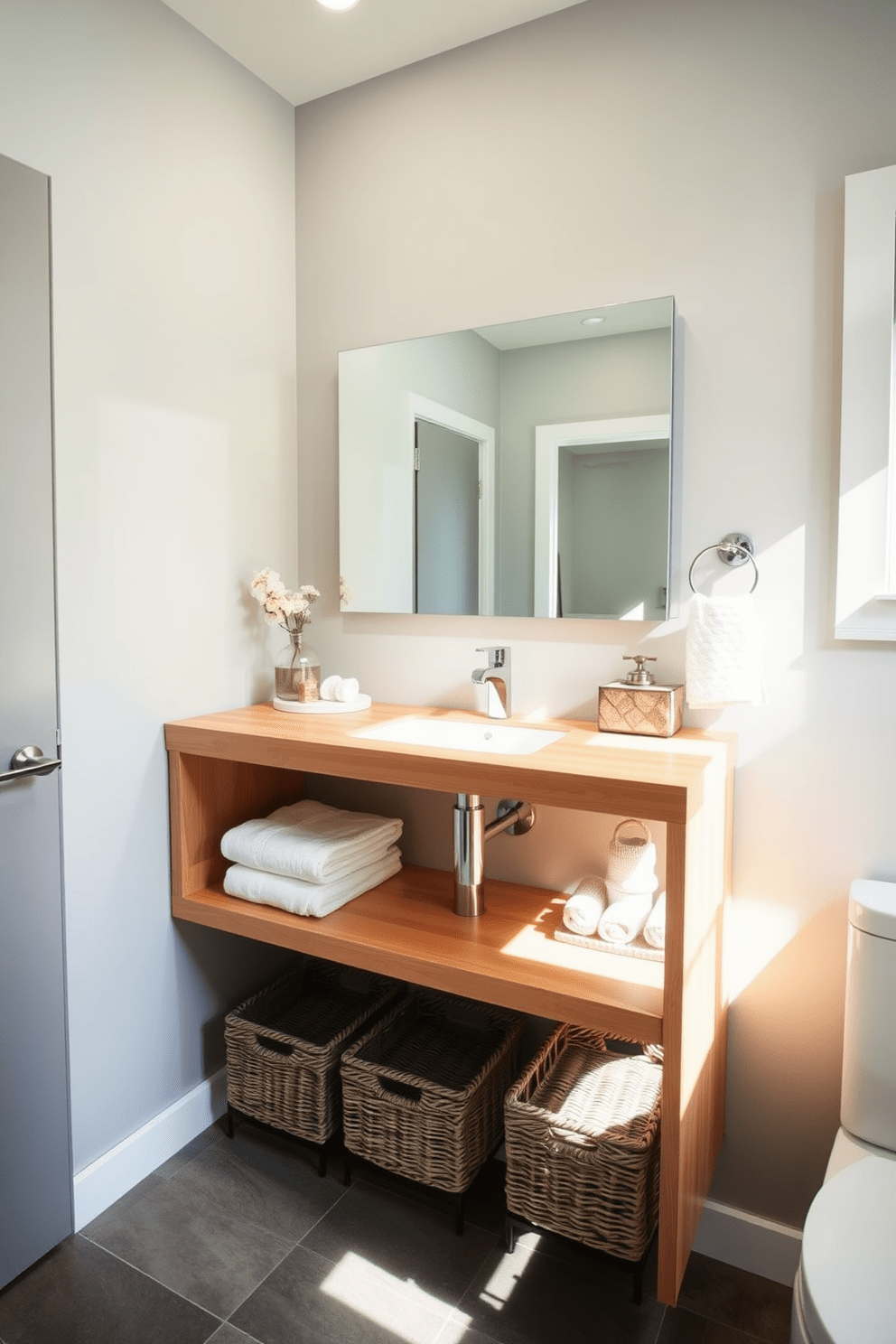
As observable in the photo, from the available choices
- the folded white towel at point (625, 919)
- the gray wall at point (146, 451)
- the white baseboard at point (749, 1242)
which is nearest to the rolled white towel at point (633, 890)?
the folded white towel at point (625, 919)

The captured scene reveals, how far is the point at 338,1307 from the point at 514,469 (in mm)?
1673

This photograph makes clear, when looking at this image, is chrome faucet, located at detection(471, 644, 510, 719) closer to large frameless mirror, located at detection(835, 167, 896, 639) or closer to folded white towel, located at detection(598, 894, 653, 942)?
folded white towel, located at detection(598, 894, 653, 942)

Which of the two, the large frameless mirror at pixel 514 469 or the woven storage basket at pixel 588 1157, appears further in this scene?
the large frameless mirror at pixel 514 469

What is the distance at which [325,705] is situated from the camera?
1977mm

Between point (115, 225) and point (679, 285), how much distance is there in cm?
114

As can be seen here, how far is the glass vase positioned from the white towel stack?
0.96 feet

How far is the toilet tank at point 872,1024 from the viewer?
135 centimetres

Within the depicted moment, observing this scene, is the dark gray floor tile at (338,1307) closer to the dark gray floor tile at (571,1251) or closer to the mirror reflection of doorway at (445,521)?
the dark gray floor tile at (571,1251)

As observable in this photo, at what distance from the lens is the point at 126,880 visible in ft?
5.82

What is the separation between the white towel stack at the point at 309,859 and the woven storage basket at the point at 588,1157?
1.73 ft

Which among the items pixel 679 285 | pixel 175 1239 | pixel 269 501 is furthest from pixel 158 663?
pixel 679 285

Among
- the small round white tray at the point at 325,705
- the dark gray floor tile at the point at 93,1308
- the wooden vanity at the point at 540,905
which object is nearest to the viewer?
the wooden vanity at the point at 540,905

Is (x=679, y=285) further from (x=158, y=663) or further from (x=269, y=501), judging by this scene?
(x=158, y=663)

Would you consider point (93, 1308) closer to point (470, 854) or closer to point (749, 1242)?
point (470, 854)
